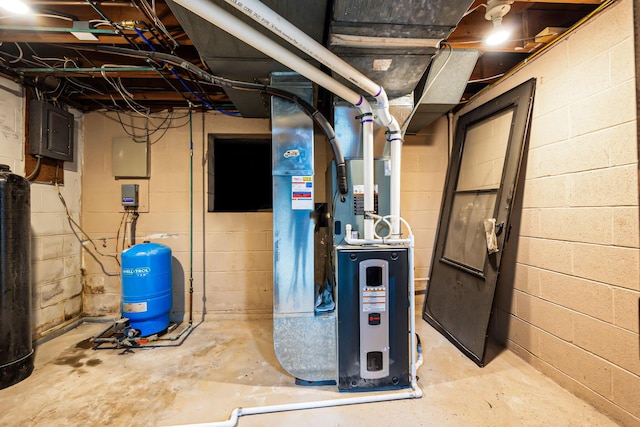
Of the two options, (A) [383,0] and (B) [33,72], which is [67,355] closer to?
(B) [33,72]

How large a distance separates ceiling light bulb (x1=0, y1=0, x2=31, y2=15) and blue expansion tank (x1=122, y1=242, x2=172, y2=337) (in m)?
1.74

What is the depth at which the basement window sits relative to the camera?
119 inches

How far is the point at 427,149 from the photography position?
296 cm

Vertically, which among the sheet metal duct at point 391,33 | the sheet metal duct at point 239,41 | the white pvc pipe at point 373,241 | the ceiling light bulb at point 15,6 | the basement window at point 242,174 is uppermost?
the ceiling light bulb at point 15,6

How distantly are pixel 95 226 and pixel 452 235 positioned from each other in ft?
12.3

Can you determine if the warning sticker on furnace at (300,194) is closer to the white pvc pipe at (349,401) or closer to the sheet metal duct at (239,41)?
the white pvc pipe at (349,401)

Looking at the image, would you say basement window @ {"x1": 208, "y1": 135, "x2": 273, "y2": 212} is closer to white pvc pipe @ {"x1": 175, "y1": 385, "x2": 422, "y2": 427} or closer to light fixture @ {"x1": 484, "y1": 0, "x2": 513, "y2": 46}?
white pvc pipe @ {"x1": 175, "y1": 385, "x2": 422, "y2": 427}

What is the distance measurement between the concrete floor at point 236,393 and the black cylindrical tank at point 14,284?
14cm

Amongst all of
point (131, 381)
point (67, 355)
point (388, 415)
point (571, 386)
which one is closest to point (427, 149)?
point (571, 386)

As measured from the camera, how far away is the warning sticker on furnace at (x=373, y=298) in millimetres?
1663

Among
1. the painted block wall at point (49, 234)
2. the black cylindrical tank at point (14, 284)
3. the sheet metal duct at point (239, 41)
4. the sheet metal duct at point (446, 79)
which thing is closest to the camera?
the sheet metal duct at point (239, 41)

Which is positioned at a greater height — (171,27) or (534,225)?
(171,27)

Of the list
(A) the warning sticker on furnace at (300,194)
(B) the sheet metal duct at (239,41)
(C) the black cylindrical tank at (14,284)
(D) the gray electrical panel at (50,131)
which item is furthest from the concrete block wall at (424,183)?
(D) the gray electrical panel at (50,131)

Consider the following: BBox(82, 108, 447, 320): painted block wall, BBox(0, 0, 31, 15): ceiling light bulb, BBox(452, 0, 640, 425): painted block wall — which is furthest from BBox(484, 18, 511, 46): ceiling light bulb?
BBox(0, 0, 31, 15): ceiling light bulb
